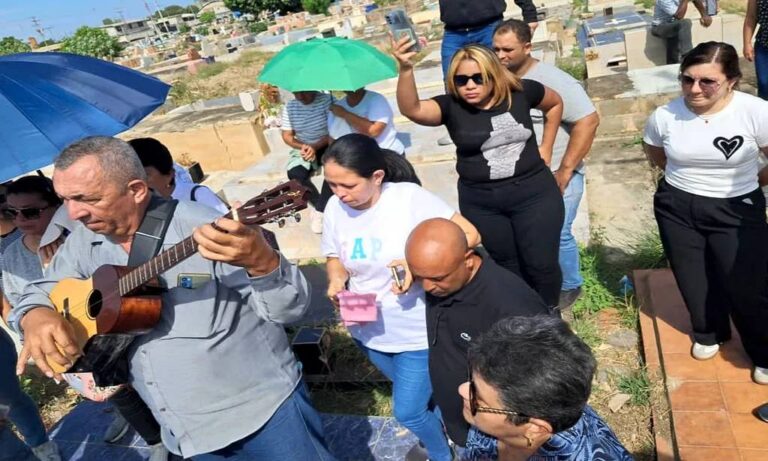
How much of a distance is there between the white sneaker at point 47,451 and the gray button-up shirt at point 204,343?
6.27ft

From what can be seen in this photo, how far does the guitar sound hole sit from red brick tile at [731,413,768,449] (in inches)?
107

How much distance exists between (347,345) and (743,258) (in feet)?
8.39

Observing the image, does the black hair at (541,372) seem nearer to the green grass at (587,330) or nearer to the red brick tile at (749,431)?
the red brick tile at (749,431)

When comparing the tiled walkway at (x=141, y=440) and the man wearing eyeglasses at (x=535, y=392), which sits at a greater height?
the man wearing eyeglasses at (x=535, y=392)

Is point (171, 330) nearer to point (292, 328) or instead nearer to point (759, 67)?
point (292, 328)

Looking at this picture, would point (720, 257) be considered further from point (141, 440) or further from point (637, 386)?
point (141, 440)

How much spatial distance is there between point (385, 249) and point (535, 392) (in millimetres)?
1130

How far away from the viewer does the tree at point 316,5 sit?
170ft

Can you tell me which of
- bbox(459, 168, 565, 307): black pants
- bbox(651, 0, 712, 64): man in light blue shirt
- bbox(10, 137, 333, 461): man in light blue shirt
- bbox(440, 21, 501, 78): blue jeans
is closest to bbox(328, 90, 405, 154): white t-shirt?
bbox(440, 21, 501, 78): blue jeans

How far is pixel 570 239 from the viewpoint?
3.38 metres

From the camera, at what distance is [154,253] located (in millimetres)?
1833

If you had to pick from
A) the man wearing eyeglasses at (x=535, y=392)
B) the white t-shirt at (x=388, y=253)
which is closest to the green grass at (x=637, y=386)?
the white t-shirt at (x=388, y=253)

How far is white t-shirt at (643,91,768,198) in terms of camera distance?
2.27 metres

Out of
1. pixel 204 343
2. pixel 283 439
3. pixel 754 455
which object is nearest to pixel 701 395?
pixel 754 455
